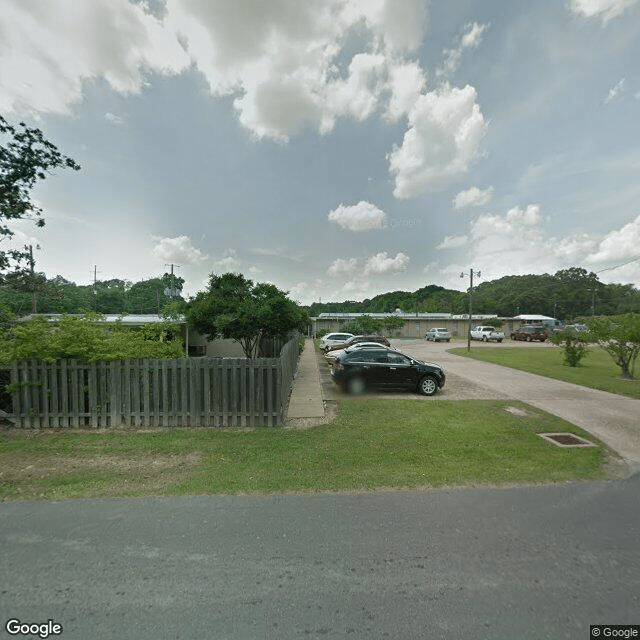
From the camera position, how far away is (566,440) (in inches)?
235

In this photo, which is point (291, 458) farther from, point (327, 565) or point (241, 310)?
point (241, 310)

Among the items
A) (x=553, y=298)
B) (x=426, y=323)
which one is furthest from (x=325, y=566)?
(x=553, y=298)

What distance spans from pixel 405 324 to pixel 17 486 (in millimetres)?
48189

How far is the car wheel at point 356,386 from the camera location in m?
10.0

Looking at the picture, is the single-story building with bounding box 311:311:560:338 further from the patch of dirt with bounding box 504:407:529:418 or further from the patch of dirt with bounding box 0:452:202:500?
the patch of dirt with bounding box 0:452:202:500

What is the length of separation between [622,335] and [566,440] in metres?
10.3

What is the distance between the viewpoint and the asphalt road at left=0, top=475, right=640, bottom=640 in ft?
7.25

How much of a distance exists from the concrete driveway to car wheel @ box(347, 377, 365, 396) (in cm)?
39

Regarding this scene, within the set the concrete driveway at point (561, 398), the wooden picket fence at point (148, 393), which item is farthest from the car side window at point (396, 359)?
the wooden picket fence at point (148, 393)

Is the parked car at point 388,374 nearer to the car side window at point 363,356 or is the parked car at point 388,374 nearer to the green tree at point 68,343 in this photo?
the car side window at point 363,356

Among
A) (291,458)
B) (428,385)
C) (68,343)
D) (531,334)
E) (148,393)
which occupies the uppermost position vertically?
(68,343)

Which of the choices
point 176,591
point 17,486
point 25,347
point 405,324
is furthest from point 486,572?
point 405,324

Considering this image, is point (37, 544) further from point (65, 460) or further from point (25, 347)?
point (25, 347)

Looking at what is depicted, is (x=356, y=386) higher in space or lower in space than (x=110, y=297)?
lower
